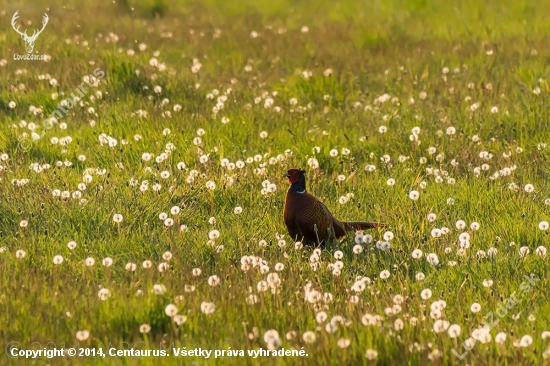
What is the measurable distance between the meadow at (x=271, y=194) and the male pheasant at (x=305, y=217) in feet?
0.37

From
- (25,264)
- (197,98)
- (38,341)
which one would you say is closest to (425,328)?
(38,341)

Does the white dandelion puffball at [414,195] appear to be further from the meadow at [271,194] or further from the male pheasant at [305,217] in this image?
the male pheasant at [305,217]

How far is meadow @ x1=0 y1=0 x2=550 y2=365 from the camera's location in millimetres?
4199

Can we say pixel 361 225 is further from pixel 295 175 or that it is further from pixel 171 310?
pixel 171 310

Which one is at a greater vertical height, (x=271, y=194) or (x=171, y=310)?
(x=271, y=194)

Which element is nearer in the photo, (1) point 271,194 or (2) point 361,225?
(2) point 361,225

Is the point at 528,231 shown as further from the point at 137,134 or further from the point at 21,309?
the point at 137,134

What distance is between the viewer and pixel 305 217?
5555 mm

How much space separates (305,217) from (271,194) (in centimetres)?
117

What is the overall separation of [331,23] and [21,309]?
1224 cm

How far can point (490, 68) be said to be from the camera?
11727 millimetres

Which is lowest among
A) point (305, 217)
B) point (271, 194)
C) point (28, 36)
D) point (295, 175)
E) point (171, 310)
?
point (171, 310)

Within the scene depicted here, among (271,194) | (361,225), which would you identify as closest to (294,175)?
(361,225)

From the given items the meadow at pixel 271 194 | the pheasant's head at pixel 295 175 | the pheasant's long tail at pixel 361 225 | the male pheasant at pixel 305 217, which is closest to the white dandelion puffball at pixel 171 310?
the meadow at pixel 271 194
